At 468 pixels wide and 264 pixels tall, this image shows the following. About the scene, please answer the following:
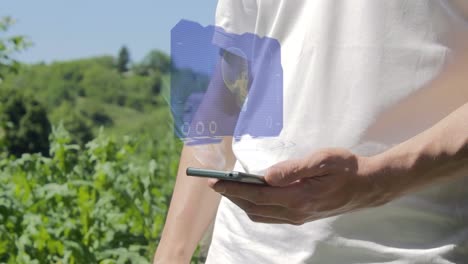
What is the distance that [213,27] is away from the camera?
150 cm

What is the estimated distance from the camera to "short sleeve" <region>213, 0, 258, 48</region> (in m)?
1.59

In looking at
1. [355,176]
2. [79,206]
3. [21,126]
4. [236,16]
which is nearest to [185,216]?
[236,16]

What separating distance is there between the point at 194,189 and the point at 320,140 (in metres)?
0.44

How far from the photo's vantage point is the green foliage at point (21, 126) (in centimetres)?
569

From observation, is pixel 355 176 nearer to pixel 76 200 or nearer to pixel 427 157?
pixel 427 157

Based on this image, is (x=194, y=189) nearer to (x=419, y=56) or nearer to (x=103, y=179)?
(x=419, y=56)

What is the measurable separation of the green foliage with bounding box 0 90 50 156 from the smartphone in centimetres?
389

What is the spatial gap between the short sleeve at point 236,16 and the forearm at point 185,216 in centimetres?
37

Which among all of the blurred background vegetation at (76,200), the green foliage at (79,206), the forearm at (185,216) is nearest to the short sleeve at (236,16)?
the forearm at (185,216)

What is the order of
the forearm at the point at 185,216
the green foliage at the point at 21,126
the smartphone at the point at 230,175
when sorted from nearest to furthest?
the smartphone at the point at 230,175 < the forearm at the point at 185,216 < the green foliage at the point at 21,126

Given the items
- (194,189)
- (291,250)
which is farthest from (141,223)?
(291,250)

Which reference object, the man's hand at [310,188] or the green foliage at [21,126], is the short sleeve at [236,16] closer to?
the man's hand at [310,188]
